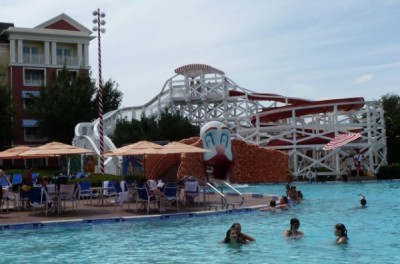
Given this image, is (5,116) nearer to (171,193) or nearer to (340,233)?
(171,193)

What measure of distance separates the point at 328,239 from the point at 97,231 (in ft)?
19.0

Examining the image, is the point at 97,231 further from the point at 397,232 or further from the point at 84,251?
the point at 397,232

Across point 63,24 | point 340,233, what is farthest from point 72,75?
point 340,233

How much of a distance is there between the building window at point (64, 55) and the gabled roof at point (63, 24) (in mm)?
2033

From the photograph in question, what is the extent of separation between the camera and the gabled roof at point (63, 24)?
2151 inches

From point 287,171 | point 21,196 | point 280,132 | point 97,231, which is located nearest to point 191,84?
point 280,132

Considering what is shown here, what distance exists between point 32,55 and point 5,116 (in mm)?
10285

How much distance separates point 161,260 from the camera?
1092 cm

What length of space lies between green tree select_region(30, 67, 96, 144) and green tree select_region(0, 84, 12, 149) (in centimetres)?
411

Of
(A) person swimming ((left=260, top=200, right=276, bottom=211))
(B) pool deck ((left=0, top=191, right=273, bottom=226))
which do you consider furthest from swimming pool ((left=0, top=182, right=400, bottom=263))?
(B) pool deck ((left=0, top=191, right=273, bottom=226))

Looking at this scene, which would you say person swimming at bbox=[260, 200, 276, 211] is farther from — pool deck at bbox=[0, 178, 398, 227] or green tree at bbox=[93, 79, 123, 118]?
green tree at bbox=[93, 79, 123, 118]

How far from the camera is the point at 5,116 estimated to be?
45.3 metres

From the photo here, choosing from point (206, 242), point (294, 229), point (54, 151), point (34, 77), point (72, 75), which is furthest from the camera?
point (72, 75)

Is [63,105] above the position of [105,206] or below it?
above
